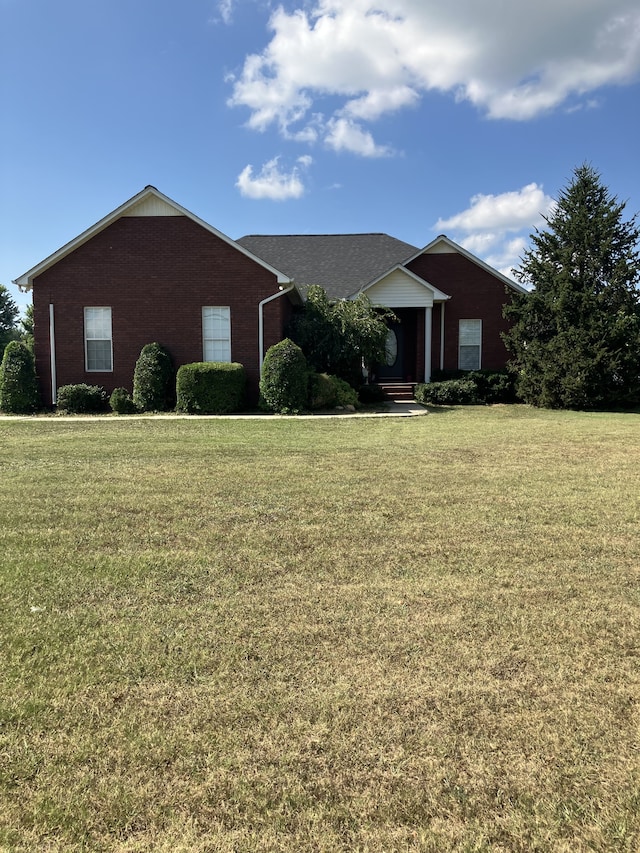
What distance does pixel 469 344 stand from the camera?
851 inches

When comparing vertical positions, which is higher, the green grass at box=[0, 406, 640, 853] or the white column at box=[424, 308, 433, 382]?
the white column at box=[424, 308, 433, 382]

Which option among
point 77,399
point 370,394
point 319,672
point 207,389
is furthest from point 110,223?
point 319,672

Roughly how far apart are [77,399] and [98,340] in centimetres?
211

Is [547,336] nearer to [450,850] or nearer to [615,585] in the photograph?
[615,585]

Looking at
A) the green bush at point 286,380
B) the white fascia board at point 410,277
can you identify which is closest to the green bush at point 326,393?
the green bush at point 286,380

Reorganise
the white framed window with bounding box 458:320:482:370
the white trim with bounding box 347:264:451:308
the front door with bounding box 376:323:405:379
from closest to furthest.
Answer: the white trim with bounding box 347:264:451:308, the white framed window with bounding box 458:320:482:370, the front door with bounding box 376:323:405:379

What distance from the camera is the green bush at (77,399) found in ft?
54.8

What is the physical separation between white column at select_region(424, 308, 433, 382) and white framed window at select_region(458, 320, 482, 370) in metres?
1.40

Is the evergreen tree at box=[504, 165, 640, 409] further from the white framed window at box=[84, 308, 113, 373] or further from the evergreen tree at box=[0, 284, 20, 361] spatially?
the evergreen tree at box=[0, 284, 20, 361]

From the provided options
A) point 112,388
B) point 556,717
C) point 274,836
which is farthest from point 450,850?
point 112,388

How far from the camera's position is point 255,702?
103 inches

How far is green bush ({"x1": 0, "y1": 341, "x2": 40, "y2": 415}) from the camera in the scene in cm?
1661

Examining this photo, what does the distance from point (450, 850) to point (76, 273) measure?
18.4 m

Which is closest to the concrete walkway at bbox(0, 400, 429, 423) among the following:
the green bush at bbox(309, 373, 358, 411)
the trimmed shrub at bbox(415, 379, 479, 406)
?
the green bush at bbox(309, 373, 358, 411)
